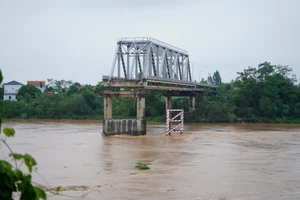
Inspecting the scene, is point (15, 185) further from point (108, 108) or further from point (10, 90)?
point (10, 90)

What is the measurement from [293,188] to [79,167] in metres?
8.78

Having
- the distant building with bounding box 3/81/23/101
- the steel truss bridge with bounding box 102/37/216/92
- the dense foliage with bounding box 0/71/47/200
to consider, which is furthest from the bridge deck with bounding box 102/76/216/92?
the distant building with bounding box 3/81/23/101

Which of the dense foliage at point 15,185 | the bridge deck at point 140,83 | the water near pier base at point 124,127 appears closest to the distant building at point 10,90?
the bridge deck at point 140,83

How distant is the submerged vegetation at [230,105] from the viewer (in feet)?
209

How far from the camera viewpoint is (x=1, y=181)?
12.4ft

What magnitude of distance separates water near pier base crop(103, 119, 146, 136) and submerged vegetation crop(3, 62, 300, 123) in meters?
24.1

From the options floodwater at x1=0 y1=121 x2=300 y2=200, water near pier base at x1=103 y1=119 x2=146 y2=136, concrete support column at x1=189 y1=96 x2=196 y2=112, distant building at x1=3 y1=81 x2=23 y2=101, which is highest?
distant building at x1=3 y1=81 x2=23 y2=101

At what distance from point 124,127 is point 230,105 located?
31061 millimetres

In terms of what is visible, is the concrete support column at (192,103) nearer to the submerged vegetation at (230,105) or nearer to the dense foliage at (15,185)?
the submerged vegetation at (230,105)

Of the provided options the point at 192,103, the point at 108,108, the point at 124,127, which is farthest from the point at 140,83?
the point at 192,103

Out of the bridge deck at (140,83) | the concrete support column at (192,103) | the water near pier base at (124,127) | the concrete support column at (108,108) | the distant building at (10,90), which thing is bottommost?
the water near pier base at (124,127)

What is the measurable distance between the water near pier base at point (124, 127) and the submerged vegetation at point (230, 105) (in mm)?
24080

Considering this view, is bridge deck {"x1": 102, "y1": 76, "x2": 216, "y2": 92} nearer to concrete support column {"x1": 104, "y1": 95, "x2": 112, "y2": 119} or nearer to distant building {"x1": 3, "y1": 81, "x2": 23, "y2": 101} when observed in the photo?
concrete support column {"x1": 104, "y1": 95, "x2": 112, "y2": 119}

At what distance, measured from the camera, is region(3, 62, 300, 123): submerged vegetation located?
63.8m
